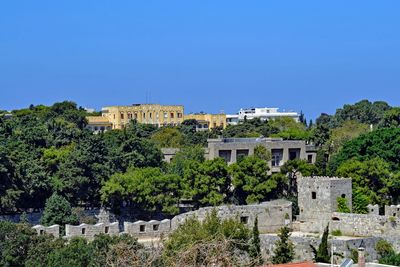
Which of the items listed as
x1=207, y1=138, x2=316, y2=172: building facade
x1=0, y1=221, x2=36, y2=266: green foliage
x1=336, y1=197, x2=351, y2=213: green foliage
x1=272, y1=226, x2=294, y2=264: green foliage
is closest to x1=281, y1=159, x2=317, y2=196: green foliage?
x1=207, y1=138, x2=316, y2=172: building facade

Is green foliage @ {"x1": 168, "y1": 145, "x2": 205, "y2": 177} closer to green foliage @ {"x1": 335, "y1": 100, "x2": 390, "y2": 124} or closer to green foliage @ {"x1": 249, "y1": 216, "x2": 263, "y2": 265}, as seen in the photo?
green foliage @ {"x1": 249, "y1": 216, "x2": 263, "y2": 265}

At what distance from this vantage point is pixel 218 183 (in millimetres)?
55062

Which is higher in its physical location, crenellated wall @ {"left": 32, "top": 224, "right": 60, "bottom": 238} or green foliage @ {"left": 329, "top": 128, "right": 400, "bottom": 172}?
green foliage @ {"left": 329, "top": 128, "right": 400, "bottom": 172}

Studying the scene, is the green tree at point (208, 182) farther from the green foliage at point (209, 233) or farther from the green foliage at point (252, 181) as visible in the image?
the green foliage at point (209, 233)

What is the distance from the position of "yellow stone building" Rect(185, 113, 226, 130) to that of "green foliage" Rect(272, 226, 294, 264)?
73788 mm

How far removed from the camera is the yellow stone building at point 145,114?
112 metres

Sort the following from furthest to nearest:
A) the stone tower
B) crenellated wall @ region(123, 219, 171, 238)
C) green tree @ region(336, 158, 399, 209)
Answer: green tree @ region(336, 158, 399, 209) → crenellated wall @ region(123, 219, 171, 238) → the stone tower

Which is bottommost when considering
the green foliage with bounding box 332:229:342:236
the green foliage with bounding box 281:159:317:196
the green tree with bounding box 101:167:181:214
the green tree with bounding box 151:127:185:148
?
the green foliage with bounding box 332:229:342:236

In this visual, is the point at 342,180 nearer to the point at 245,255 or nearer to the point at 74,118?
the point at 245,255

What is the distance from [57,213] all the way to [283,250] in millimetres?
12104

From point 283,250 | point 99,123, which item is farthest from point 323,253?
point 99,123

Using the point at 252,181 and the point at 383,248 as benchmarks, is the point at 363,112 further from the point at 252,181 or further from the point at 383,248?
the point at 383,248

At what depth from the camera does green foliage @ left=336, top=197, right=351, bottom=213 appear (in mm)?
50094

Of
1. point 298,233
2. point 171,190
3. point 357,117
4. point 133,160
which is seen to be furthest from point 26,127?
point 357,117
